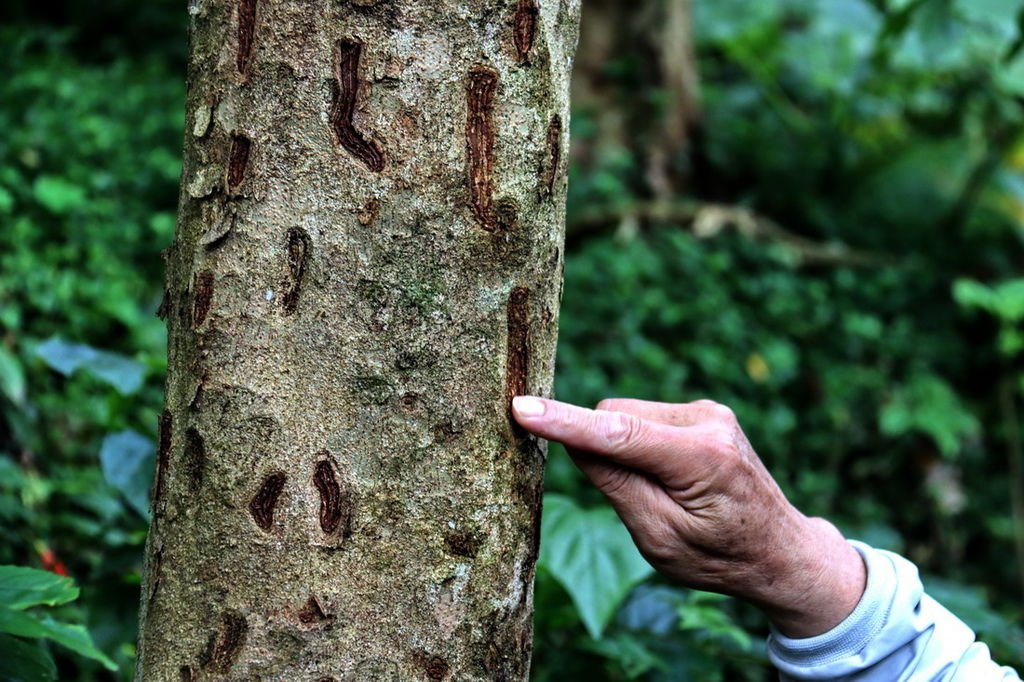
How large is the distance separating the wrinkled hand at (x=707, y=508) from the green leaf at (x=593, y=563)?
495mm

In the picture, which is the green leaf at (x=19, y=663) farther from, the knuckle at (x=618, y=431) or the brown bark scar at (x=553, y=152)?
the brown bark scar at (x=553, y=152)

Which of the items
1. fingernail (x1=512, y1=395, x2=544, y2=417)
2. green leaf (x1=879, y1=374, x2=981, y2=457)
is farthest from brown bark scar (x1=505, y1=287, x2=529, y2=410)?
green leaf (x1=879, y1=374, x2=981, y2=457)

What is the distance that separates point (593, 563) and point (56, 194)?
2.65m

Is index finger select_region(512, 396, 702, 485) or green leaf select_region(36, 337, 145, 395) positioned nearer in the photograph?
index finger select_region(512, 396, 702, 485)

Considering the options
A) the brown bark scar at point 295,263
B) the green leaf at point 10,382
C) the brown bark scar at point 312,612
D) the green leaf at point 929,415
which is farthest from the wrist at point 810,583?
the green leaf at point 929,415

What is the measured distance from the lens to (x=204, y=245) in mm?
1195

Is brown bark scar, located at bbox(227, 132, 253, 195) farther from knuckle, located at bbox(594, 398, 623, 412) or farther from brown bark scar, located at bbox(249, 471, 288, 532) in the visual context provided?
knuckle, located at bbox(594, 398, 623, 412)

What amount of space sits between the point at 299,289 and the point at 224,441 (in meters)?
0.20

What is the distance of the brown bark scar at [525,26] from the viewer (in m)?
1.21

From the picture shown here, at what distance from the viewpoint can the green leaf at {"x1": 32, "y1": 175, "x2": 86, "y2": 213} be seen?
11.6ft

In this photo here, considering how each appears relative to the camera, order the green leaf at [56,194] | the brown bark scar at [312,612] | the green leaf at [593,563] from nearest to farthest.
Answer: the brown bark scar at [312,612] → the green leaf at [593,563] → the green leaf at [56,194]

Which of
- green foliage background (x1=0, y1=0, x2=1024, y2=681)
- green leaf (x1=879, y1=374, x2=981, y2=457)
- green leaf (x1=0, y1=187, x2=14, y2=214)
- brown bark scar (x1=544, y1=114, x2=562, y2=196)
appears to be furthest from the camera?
green leaf (x1=879, y1=374, x2=981, y2=457)

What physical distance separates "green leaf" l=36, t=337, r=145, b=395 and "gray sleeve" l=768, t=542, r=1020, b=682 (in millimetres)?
1403

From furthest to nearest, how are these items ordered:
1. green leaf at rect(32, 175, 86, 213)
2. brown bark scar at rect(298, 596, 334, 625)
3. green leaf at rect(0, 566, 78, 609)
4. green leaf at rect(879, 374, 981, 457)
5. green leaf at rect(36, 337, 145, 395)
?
green leaf at rect(879, 374, 981, 457) → green leaf at rect(32, 175, 86, 213) → green leaf at rect(36, 337, 145, 395) → green leaf at rect(0, 566, 78, 609) → brown bark scar at rect(298, 596, 334, 625)
